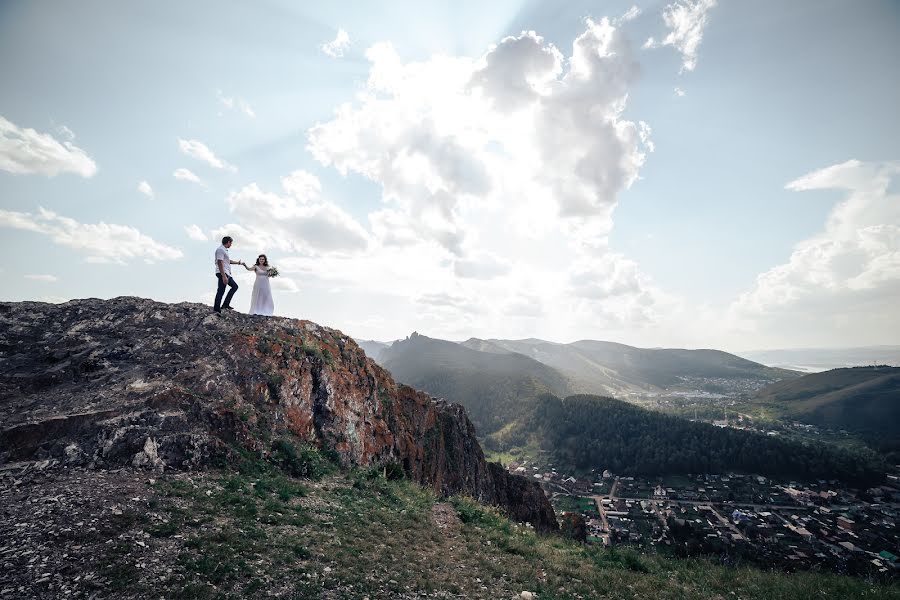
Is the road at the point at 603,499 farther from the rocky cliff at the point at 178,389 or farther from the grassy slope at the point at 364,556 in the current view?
the grassy slope at the point at 364,556

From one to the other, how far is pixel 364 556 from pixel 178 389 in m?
10.8

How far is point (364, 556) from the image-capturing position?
9.70 meters

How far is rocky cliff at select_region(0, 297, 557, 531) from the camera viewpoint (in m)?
11.8

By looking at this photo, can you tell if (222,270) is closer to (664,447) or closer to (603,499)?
(603,499)

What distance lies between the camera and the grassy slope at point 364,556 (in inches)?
293

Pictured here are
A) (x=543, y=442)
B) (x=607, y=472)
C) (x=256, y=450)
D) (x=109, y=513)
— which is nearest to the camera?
(x=109, y=513)

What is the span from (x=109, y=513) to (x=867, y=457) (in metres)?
220

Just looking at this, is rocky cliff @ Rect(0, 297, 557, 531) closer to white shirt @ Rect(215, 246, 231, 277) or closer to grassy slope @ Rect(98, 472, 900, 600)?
grassy slope @ Rect(98, 472, 900, 600)

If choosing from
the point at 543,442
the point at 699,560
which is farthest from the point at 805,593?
the point at 543,442

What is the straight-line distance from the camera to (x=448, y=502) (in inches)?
714

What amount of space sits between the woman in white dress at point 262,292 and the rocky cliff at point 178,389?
994mm

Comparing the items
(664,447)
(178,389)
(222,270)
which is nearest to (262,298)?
(222,270)

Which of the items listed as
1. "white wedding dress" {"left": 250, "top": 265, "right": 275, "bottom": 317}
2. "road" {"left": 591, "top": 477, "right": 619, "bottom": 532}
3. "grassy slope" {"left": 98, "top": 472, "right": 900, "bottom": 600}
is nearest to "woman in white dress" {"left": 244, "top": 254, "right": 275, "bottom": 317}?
"white wedding dress" {"left": 250, "top": 265, "right": 275, "bottom": 317}

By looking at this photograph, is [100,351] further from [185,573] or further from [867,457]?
[867,457]
